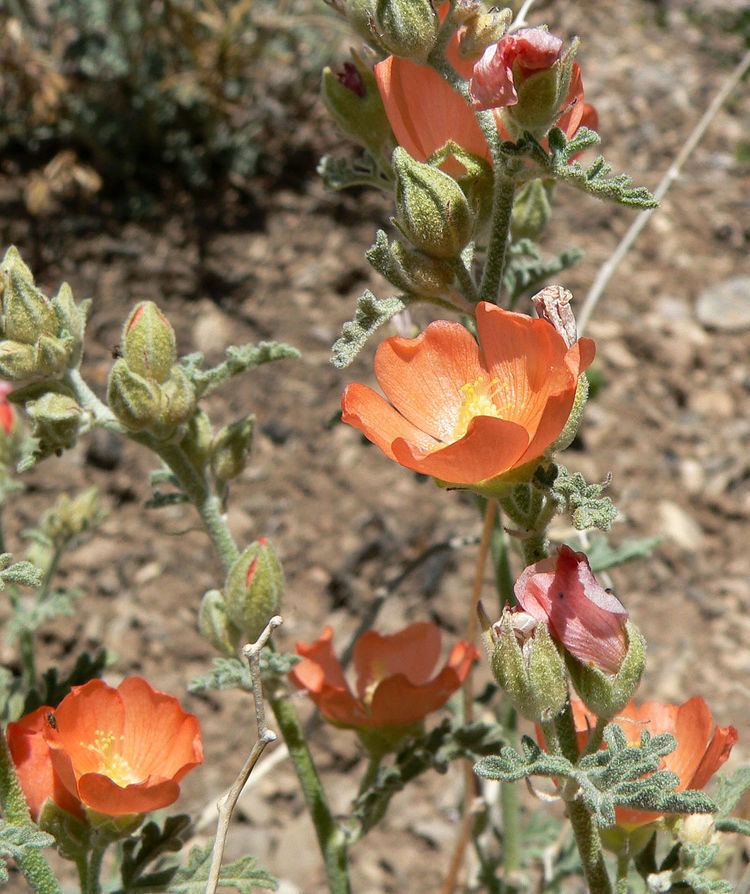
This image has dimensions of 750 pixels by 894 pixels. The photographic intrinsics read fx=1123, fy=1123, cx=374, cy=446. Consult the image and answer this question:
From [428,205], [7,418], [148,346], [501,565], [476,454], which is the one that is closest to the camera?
[476,454]

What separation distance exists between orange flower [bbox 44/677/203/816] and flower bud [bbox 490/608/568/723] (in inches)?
18.4

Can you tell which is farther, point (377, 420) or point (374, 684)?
point (374, 684)

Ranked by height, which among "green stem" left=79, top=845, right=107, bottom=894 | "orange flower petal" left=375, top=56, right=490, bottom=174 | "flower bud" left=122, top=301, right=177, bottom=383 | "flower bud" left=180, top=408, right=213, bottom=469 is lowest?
"green stem" left=79, top=845, right=107, bottom=894

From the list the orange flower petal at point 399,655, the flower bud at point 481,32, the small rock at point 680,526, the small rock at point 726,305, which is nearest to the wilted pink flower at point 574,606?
the flower bud at point 481,32

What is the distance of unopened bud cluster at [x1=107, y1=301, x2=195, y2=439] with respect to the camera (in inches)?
55.8

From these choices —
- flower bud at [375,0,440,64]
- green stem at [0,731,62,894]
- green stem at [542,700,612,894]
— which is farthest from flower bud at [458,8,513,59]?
green stem at [0,731,62,894]

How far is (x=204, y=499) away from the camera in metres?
1.59

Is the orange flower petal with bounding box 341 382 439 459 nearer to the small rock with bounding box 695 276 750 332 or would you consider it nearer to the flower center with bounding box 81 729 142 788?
the flower center with bounding box 81 729 142 788

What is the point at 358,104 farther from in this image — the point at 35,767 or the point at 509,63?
the point at 35,767

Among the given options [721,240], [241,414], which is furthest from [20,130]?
[721,240]

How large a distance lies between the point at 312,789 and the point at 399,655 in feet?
1.00

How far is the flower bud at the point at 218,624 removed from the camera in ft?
5.23

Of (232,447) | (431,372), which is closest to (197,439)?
(232,447)

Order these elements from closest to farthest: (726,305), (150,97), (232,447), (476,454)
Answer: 1. (476,454)
2. (232,447)
3. (726,305)
4. (150,97)
